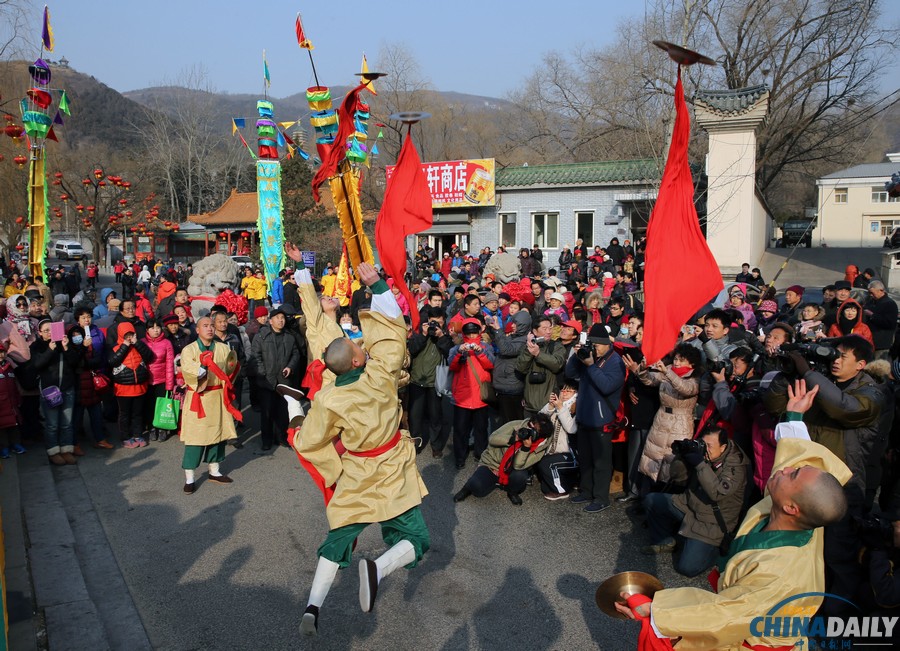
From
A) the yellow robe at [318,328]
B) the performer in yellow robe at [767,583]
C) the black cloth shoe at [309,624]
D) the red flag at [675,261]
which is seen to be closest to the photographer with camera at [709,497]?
the red flag at [675,261]

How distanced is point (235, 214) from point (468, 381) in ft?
112

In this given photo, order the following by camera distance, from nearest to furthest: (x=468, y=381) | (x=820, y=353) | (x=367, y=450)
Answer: (x=367, y=450) → (x=820, y=353) → (x=468, y=381)

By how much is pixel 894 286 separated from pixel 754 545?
15892 millimetres

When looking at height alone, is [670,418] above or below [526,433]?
above

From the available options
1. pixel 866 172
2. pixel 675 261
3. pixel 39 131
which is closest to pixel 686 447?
pixel 675 261

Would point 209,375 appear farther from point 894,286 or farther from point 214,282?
point 894,286

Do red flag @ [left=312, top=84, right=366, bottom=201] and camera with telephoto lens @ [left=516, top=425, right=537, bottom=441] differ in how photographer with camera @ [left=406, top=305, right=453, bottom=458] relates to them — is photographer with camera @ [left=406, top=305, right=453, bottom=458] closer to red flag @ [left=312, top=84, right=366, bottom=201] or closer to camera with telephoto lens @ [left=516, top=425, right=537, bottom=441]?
camera with telephoto lens @ [left=516, top=425, right=537, bottom=441]

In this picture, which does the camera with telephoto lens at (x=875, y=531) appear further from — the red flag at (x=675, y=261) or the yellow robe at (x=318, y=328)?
the yellow robe at (x=318, y=328)

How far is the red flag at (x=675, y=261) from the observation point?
4.38m

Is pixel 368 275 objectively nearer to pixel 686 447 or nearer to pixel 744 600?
pixel 686 447

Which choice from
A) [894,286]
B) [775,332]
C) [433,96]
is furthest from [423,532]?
[433,96]

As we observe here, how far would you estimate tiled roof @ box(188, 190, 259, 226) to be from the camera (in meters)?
38.2

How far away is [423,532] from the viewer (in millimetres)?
4445

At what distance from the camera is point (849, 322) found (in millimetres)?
8047
